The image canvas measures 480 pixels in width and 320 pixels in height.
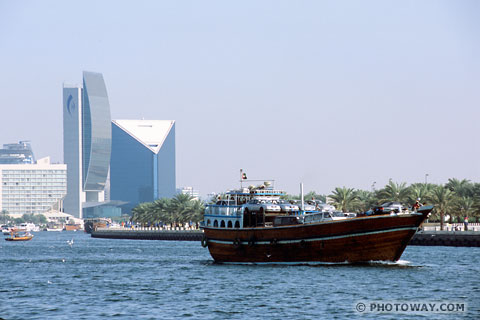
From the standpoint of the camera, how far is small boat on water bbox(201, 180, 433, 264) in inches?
2648

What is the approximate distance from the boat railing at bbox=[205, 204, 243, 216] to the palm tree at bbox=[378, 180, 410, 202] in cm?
6023

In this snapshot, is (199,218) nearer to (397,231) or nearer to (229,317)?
(397,231)

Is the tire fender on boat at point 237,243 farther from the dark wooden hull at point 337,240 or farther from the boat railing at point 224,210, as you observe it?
the boat railing at point 224,210

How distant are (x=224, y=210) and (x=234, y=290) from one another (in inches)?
970

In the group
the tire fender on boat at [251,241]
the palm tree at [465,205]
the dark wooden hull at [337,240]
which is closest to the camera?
the dark wooden hull at [337,240]

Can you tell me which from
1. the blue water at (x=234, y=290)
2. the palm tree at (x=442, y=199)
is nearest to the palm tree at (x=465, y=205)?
the palm tree at (x=442, y=199)

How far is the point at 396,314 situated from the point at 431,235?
82424mm

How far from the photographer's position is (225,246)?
8112 centimetres

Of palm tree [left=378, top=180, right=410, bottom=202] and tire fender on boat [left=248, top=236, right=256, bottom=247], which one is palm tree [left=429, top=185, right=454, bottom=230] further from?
tire fender on boat [left=248, top=236, right=256, bottom=247]

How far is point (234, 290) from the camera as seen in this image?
57344 mm

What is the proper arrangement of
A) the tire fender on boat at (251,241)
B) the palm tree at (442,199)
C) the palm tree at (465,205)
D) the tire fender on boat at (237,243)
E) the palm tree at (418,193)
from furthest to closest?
the palm tree at (418,193) < the palm tree at (465,205) < the palm tree at (442,199) < the tire fender on boat at (237,243) < the tire fender on boat at (251,241)

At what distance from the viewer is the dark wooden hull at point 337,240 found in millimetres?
67062

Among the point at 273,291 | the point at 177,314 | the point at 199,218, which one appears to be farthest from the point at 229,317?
the point at 199,218

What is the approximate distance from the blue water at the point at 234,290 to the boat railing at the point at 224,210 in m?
5.16
